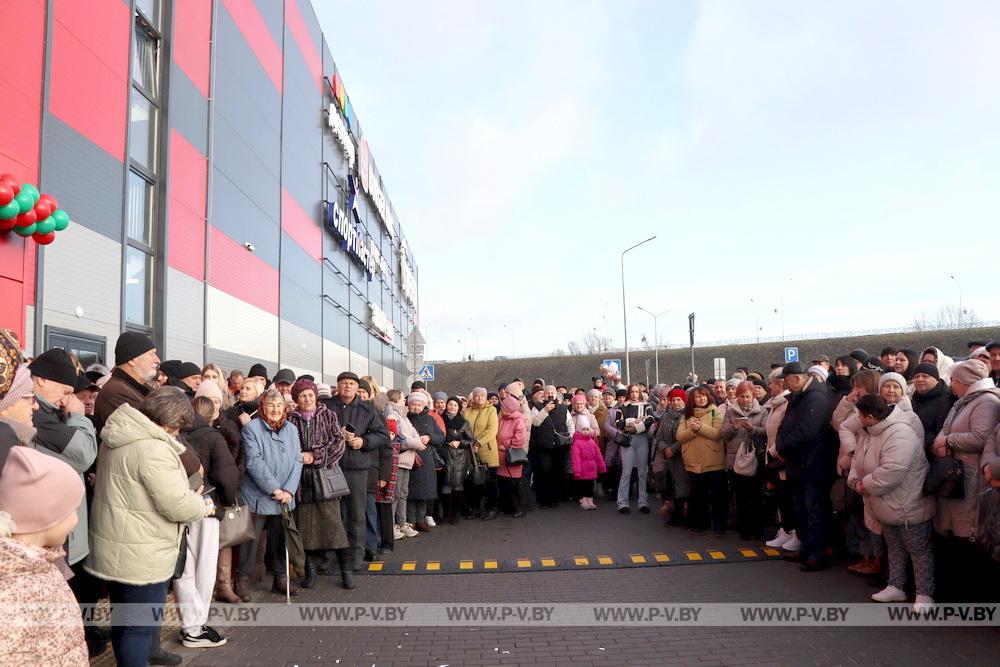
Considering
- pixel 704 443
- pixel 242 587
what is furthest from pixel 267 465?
pixel 704 443

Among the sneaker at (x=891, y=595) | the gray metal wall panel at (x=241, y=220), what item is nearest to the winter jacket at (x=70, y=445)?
the sneaker at (x=891, y=595)

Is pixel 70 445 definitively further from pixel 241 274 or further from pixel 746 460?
pixel 241 274

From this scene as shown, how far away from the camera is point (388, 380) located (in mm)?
35844

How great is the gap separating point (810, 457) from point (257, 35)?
1564 centimetres

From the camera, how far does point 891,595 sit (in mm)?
6090

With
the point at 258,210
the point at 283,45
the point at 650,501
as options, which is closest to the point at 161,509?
the point at 650,501

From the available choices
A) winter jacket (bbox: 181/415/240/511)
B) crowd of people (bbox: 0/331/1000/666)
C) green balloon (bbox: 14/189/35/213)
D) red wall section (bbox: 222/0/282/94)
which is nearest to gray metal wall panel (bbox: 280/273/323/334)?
red wall section (bbox: 222/0/282/94)

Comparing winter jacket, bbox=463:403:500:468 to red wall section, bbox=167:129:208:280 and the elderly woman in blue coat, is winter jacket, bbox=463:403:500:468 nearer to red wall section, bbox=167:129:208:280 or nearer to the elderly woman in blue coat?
the elderly woman in blue coat

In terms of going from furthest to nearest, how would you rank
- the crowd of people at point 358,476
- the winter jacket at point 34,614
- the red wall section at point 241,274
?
1. the red wall section at point 241,274
2. the crowd of people at point 358,476
3. the winter jacket at point 34,614

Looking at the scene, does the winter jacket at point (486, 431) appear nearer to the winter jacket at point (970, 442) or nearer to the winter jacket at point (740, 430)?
the winter jacket at point (740, 430)

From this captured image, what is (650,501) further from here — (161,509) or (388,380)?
(388,380)

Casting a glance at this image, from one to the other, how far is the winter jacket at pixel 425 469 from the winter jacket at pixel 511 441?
146 cm

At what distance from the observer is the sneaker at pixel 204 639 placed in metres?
5.26

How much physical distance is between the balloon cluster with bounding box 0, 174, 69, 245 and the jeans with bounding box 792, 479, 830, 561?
888cm
